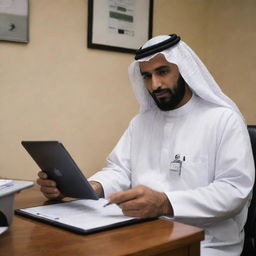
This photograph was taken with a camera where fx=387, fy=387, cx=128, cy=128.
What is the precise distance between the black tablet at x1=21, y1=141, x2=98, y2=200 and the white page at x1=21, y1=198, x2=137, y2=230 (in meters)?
0.04

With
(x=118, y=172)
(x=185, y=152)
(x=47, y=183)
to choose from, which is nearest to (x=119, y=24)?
(x=118, y=172)

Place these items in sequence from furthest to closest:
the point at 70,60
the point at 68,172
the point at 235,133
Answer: the point at 70,60 → the point at 235,133 → the point at 68,172

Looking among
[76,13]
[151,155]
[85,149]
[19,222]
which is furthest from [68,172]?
[76,13]

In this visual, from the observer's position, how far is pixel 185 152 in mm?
1849

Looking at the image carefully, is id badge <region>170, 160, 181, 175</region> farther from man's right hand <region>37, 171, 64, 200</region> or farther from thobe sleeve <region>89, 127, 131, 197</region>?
man's right hand <region>37, 171, 64, 200</region>

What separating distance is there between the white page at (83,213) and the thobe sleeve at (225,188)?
0.28 meters

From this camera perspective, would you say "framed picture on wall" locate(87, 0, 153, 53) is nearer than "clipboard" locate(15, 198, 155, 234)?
No

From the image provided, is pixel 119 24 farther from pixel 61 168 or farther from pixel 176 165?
pixel 61 168

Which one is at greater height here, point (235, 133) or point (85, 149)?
point (235, 133)

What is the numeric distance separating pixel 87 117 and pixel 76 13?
27.7 inches

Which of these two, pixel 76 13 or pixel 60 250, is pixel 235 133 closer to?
pixel 60 250

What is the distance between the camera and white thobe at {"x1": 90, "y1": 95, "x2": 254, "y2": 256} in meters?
1.58

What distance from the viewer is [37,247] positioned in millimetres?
972

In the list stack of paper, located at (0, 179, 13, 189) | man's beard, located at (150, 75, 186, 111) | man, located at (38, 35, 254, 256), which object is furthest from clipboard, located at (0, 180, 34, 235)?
man's beard, located at (150, 75, 186, 111)
